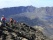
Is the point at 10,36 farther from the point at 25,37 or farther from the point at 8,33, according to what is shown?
the point at 25,37

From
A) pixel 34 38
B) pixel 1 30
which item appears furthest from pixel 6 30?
pixel 34 38

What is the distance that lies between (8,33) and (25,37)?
5.34 m

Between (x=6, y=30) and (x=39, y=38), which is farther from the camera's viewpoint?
(x=39, y=38)

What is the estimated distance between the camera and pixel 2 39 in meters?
46.5

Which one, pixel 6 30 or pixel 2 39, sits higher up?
pixel 6 30

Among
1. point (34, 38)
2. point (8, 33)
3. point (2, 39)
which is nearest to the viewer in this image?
point (2, 39)

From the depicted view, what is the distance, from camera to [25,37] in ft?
172

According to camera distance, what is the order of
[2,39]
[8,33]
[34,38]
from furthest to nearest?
[34,38], [8,33], [2,39]

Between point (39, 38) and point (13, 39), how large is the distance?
10.9m

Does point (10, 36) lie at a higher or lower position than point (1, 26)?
lower

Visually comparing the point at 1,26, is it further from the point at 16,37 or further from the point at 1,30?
the point at 16,37

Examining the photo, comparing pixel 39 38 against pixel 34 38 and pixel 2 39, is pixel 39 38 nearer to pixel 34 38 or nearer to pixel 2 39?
pixel 34 38

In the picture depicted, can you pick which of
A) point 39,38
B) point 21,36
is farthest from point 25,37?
point 39,38

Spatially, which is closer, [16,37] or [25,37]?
[16,37]
